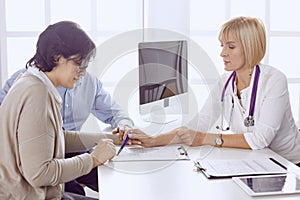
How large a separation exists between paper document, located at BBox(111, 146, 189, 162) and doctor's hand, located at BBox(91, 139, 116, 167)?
0.05 meters

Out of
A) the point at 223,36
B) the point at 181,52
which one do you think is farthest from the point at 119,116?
the point at 223,36

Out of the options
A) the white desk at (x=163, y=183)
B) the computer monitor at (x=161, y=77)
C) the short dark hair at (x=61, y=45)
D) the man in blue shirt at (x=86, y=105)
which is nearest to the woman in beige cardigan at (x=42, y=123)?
the short dark hair at (x=61, y=45)

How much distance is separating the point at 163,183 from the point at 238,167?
305 mm

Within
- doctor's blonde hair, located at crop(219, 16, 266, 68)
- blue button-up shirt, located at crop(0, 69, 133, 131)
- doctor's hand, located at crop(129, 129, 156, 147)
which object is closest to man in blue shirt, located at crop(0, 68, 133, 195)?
blue button-up shirt, located at crop(0, 69, 133, 131)

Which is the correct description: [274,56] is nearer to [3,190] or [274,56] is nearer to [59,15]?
[59,15]

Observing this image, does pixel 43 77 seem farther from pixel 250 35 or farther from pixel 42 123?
pixel 250 35

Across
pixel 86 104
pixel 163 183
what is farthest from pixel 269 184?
pixel 86 104

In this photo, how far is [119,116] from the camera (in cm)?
228

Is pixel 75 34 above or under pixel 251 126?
above

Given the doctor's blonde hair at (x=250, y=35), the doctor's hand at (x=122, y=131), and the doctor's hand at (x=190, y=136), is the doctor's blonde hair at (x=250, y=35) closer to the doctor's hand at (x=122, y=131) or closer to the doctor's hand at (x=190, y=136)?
the doctor's hand at (x=190, y=136)

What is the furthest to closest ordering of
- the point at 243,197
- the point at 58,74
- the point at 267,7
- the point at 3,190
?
the point at 267,7, the point at 58,74, the point at 3,190, the point at 243,197

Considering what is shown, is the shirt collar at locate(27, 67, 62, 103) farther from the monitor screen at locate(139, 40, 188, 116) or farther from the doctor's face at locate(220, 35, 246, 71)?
the doctor's face at locate(220, 35, 246, 71)

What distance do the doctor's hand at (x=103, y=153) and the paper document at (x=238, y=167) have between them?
0.31 metres

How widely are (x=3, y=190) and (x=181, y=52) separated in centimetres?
108
